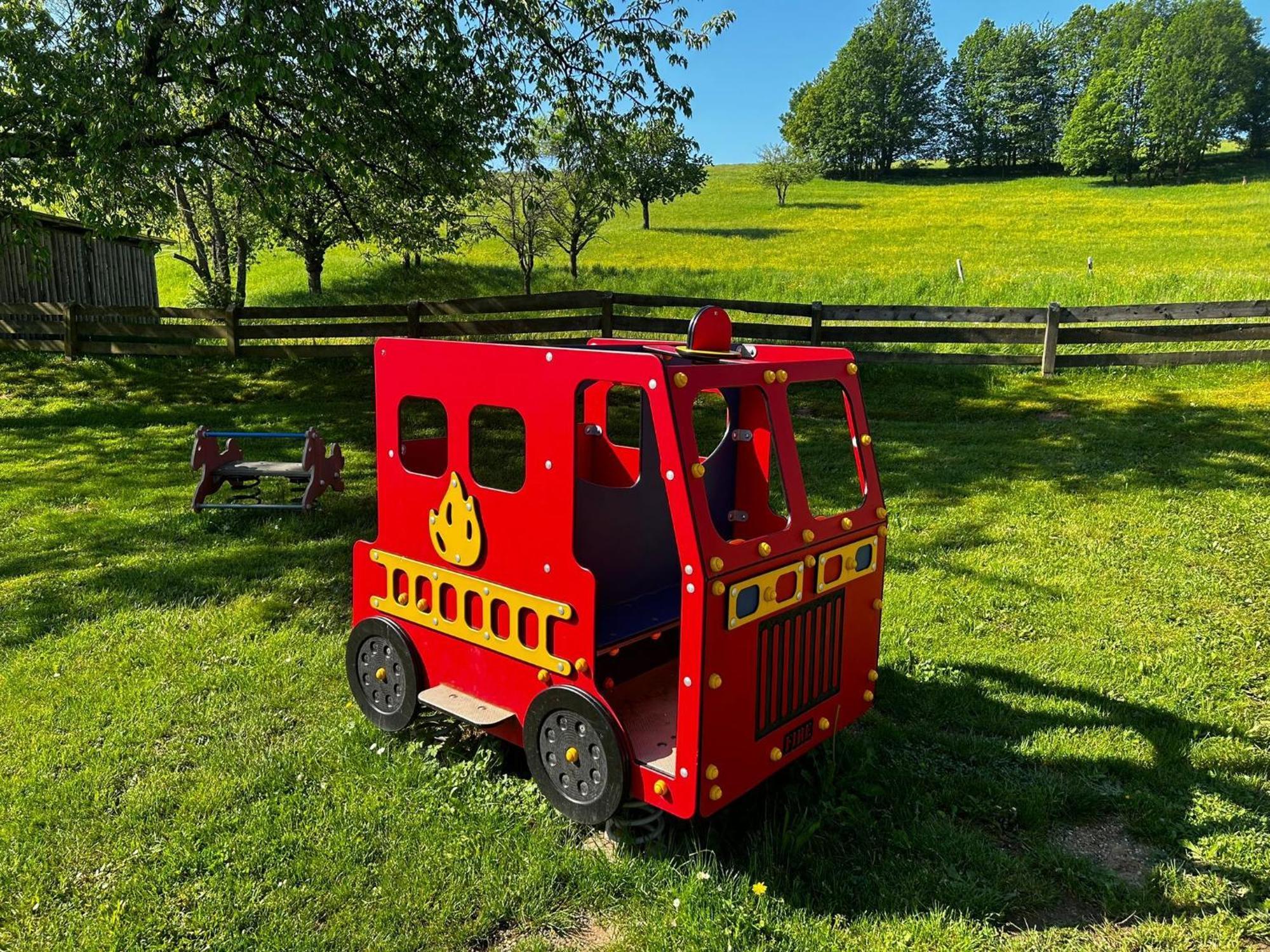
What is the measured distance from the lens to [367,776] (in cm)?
375

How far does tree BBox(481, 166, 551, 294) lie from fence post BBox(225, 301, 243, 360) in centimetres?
1090

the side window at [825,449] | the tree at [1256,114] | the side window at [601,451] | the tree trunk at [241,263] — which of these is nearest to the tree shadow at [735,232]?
the tree trunk at [241,263]

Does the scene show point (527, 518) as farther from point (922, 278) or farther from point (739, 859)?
point (922, 278)

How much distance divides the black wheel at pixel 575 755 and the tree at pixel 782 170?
55.5m

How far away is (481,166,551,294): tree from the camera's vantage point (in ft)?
82.4

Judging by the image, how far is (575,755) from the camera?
3.26m

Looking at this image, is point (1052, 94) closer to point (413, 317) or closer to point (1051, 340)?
point (1051, 340)

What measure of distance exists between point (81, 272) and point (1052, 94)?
92.8 metres

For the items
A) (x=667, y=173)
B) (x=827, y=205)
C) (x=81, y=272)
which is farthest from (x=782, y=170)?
(x=81, y=272)

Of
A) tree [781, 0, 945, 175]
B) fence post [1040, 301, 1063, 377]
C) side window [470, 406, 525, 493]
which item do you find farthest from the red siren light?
tree [781, 0, 945, 175]

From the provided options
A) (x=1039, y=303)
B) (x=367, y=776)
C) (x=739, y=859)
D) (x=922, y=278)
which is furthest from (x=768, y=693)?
(x=922, y=278)

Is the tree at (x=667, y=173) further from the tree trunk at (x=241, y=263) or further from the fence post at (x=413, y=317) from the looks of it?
the fence post at (x=413, y=317)

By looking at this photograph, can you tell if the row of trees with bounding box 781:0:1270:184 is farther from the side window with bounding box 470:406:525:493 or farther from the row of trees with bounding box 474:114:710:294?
the side window with bounding box 470:406:525:493

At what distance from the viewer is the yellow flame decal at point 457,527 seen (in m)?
3.59
